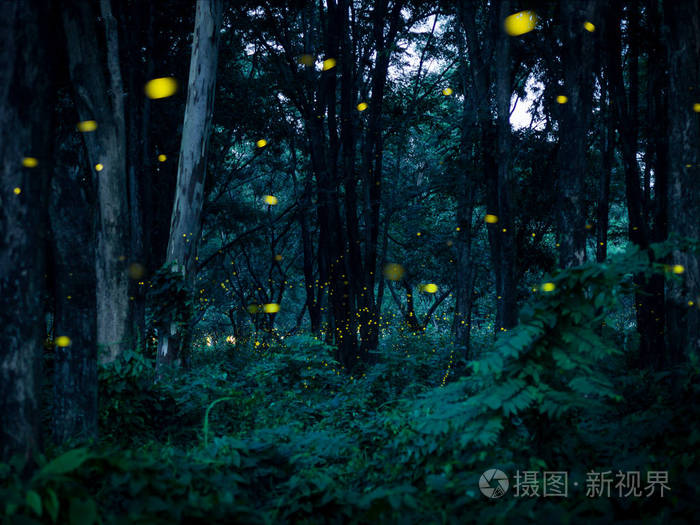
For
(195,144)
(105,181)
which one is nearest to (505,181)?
(195,144)

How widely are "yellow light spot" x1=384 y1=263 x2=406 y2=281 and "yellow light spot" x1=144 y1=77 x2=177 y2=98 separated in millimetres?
13021

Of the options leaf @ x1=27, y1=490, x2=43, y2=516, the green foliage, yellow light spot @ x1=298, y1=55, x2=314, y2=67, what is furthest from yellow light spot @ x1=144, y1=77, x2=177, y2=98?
leaf @ x1=27, y1=490, x2=43, y2=516

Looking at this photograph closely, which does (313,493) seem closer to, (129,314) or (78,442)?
(78,442)

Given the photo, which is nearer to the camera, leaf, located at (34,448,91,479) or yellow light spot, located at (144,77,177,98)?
leaf, located at (34,448,91,479)

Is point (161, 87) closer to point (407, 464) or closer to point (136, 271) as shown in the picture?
point (136, 271)

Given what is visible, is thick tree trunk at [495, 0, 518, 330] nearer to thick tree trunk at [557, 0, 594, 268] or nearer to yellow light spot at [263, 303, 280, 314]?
thick tree trunk at [557, 0, 594, 268]

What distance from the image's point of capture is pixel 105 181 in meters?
8.82

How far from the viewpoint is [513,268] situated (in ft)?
32.2

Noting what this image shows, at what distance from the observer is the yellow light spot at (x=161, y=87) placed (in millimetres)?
12707

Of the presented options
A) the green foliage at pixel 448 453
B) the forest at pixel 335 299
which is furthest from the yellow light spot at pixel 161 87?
the green foliage at pixel 448 453

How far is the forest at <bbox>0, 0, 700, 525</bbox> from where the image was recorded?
3.62m

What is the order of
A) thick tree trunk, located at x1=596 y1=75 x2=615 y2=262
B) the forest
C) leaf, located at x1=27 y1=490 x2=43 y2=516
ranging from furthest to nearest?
thick tree trunk, located at x1=596 y1=75 x2=615 y2=262 < the forest < leaf, located at x1=27 y1=490 x2=43 y2=516

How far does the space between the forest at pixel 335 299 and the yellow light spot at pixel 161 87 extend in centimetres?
8

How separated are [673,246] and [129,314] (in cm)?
803
